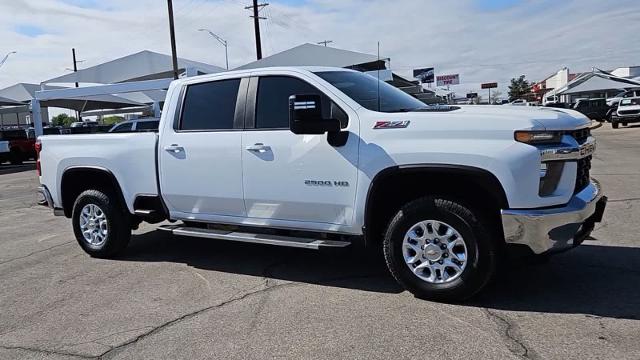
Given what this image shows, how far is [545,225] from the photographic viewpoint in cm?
428

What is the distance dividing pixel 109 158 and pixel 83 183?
861mm

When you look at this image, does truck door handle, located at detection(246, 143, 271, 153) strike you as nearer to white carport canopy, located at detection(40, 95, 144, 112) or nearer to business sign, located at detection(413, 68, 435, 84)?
white carport canopy, located at detection(40, 95, 144, 112)

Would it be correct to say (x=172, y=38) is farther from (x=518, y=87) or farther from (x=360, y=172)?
(x=518, y=87)

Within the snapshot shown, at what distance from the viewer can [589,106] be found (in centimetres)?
4203

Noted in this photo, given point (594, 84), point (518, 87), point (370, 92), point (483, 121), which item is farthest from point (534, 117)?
point (518, 87)

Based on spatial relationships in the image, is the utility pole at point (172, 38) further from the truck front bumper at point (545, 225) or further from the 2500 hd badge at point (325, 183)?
the truck front bumper at point (545, 225)

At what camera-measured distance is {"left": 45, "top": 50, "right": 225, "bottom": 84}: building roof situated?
28.6m

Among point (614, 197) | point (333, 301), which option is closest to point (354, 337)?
point (333, 301)

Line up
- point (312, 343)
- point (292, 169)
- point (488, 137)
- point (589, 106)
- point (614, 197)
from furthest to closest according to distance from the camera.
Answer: point (589, 106) → point (614, 197) → point (292, 169) → point (488, 137) → point (312, 343)

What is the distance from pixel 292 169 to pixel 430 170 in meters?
1.34

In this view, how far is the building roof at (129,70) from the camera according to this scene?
2856cm

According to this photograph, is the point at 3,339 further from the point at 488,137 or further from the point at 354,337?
the point at 488,137

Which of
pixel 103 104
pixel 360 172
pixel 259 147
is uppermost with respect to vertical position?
pixel 103 104

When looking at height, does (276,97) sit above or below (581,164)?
above
